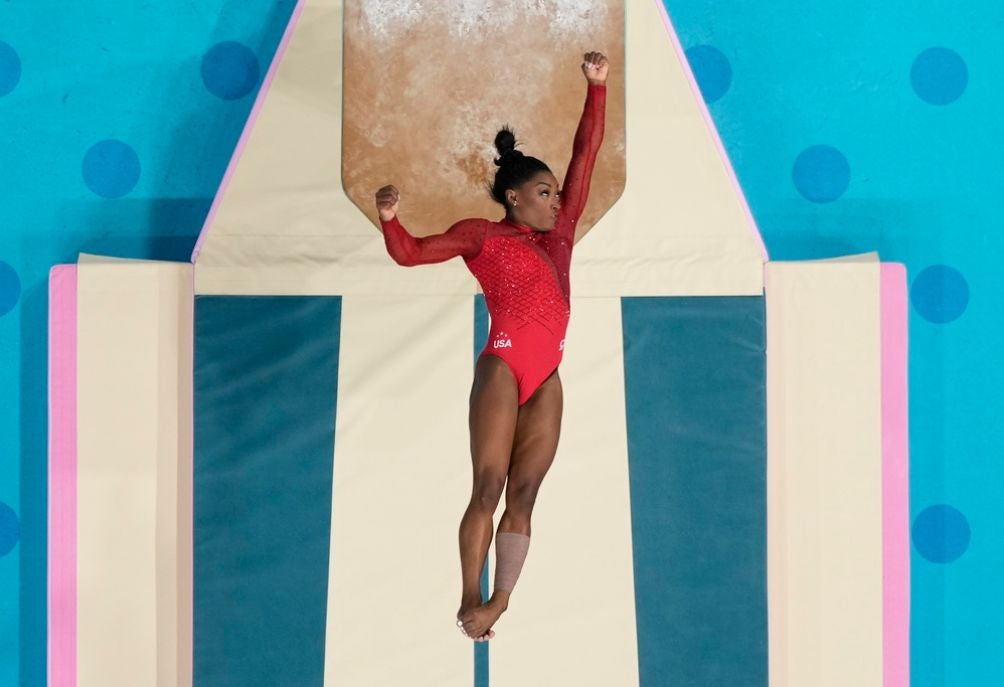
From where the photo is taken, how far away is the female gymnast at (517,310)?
187cm

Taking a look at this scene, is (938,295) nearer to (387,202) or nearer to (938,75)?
(938,75)

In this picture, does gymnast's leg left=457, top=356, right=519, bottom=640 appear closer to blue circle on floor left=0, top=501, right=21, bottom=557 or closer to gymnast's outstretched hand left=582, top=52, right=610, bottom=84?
gymnast's outstretched hand left=582, top=52, right=610, bottom=84

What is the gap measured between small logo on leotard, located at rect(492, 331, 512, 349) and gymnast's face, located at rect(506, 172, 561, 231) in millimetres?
239

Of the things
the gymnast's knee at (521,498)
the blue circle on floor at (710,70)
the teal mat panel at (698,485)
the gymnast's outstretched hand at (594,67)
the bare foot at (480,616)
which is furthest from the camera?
the blue circle on floor at (710,70)

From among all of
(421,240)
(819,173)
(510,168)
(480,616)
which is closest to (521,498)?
(480,616)

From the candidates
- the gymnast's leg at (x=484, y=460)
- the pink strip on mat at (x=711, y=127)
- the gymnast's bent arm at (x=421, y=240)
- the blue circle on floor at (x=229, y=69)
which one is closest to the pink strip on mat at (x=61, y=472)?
the blue circle on floor at (x=229, y=69)

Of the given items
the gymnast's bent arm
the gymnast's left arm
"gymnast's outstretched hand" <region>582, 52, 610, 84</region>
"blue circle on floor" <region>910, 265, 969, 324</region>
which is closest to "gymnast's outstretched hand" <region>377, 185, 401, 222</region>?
the gymnast's bent arm

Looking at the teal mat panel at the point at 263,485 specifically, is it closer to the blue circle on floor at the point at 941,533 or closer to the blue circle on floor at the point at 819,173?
the blue circle on floor at the point at 819,173

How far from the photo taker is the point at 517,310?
196 cm

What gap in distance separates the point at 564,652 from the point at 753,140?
1.47 metres

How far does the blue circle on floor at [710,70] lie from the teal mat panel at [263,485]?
45.7 inches

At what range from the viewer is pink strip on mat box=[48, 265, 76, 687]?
93.1 inches

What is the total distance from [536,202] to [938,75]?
56.0 inches

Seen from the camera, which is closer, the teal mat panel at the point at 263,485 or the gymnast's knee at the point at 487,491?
the gymnast's knee at the point at 487,491
